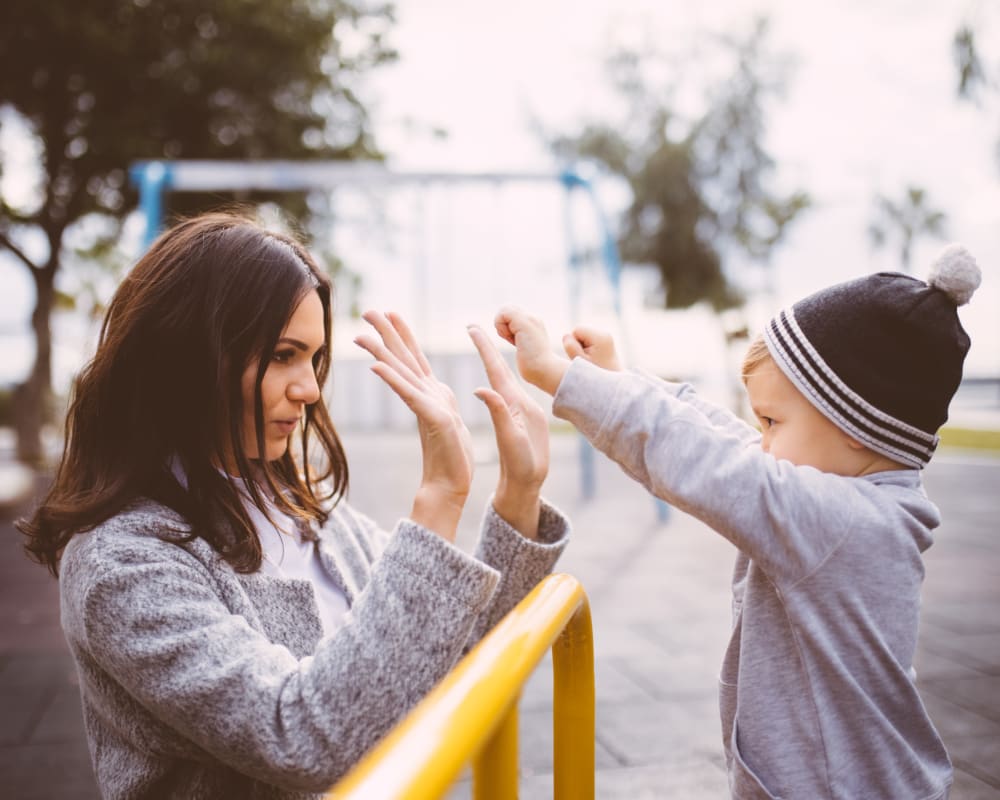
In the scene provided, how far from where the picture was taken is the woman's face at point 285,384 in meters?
1.31

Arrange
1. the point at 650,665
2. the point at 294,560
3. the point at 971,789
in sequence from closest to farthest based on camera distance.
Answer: the point at 294,560 < the point at 971,789 < the point at 650,665

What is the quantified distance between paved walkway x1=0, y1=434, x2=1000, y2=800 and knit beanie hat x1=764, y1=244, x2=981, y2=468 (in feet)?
5.35

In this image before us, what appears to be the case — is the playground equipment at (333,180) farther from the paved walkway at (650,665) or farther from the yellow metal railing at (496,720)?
the yellow metal railing at (496,720)

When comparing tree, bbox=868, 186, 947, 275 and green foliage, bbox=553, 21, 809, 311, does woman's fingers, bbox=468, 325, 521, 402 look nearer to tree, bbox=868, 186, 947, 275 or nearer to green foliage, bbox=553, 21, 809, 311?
green foliage, bbox=553, 21, 809, 311

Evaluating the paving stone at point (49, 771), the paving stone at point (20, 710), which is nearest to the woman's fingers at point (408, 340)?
the paving stone at point (49, 771)

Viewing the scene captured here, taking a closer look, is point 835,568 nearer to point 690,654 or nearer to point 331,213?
point 690,654

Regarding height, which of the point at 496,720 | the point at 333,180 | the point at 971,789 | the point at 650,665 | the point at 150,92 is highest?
the point at 150,92

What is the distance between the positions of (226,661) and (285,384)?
415 millimetres

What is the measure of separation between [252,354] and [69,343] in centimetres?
1585

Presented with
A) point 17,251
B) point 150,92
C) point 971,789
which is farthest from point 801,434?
point 17,251

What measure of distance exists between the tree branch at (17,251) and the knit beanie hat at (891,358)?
11.8 meters

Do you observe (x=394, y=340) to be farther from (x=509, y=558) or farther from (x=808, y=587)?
(x=808, y=587)

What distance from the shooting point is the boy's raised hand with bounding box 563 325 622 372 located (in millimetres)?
1433

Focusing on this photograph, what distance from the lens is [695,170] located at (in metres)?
16.8
